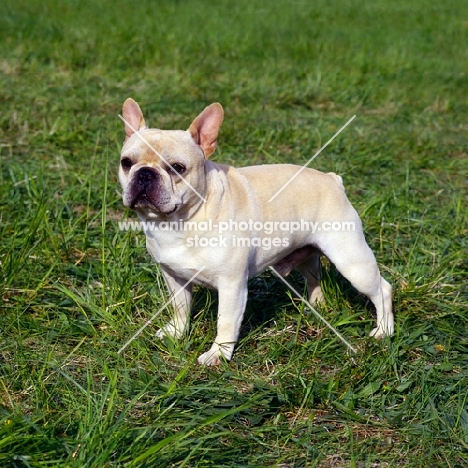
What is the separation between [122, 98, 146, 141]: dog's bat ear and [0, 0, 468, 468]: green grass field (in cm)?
61

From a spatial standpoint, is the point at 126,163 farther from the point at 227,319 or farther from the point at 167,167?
the point at 227,319

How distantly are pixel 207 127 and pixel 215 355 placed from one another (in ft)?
3.36

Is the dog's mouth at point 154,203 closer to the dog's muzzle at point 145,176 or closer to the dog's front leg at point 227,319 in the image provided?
the dog's muzzle at point 145,176

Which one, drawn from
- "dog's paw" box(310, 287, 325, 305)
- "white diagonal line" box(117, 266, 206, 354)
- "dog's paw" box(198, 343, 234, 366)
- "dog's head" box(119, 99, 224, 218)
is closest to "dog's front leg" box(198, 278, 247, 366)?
"dog's paw" box(198, 343, 234, 366)

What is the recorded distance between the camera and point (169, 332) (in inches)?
140

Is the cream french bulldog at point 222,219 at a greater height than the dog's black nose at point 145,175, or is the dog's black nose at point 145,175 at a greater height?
the dog's black nose at point 145,175

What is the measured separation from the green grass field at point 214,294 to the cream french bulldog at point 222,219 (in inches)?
9.1

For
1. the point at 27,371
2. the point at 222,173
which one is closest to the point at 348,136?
the point at 222,173

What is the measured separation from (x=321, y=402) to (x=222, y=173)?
1.09 metres

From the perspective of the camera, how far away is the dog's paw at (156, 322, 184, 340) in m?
3.51

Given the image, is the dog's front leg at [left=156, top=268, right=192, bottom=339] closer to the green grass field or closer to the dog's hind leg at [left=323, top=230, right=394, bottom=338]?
the green grass field

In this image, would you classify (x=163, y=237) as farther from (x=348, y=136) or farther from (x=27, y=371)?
(x=348, y=136)

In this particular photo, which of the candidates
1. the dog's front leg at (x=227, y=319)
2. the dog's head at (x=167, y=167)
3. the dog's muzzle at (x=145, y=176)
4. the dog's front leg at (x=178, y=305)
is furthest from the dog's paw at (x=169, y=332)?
the dog's muzzle at (x=145, y=176)

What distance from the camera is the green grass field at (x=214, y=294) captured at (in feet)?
9.35
